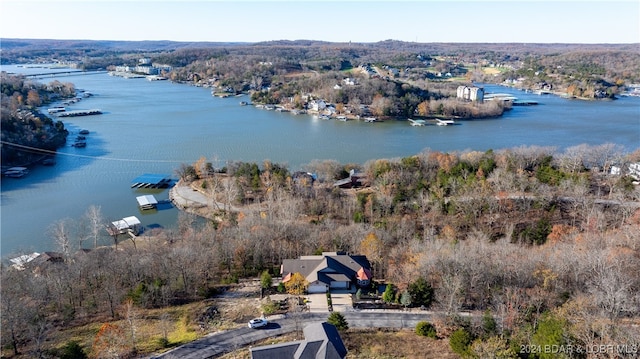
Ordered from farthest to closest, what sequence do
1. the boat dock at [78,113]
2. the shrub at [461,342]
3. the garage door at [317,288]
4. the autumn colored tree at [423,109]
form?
the autumn colored tree at [423,109]
the boat dock at [78,113]
the garage door at [317,288]
the shrub at [461,342]

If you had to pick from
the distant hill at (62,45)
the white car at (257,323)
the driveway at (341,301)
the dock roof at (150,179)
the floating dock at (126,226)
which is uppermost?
the distant hill at (62,45)

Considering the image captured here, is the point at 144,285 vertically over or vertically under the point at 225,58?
under

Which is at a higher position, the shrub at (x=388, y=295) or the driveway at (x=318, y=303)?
the shrub at (x=388, y=295)

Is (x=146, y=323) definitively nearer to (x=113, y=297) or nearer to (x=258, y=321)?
(x=113, y=297)

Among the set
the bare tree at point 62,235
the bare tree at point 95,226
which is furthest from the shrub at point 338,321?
the bare tree at point 95,226

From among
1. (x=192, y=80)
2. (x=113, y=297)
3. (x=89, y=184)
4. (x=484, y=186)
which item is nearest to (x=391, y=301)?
(x=113, y=297)

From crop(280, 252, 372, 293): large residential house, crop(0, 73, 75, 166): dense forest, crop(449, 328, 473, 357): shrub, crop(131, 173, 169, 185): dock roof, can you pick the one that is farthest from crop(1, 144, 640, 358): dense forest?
crop(0, 73, 75, 166): dense forest

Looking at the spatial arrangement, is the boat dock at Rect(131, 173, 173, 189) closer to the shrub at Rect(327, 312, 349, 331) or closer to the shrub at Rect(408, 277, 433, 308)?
the shrub at Rect(327, 312, 349, 331)

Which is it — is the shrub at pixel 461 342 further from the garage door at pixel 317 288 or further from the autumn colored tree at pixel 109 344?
the autumn colored tree at pixel 109 344

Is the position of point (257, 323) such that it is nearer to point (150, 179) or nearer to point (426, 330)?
point (426, 330)
